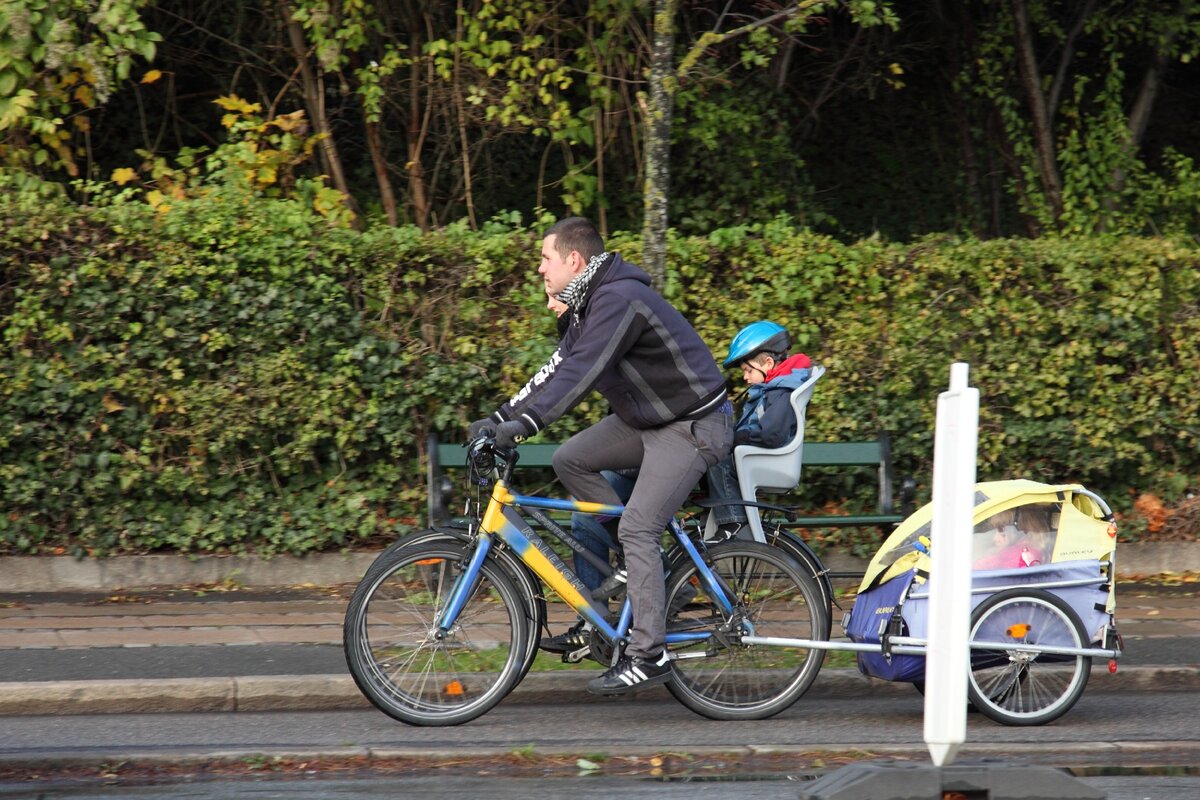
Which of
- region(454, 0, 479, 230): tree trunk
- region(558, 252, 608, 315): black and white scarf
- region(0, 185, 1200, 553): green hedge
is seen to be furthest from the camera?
region(454, 0, 479, 230): tree trunk

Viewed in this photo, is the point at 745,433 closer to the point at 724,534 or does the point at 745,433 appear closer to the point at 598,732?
the point at 724,534

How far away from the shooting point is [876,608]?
627 centimetres

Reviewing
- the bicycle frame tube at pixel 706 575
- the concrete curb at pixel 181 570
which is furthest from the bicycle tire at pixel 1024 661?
the concrete curb at pixel 181 570

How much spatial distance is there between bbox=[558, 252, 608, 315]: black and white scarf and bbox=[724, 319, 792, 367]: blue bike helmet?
1.52 m

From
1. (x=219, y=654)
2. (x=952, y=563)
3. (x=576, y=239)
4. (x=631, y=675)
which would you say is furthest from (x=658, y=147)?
(x=952, y=563)

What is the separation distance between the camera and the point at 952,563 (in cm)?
407

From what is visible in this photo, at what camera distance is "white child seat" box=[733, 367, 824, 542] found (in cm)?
714

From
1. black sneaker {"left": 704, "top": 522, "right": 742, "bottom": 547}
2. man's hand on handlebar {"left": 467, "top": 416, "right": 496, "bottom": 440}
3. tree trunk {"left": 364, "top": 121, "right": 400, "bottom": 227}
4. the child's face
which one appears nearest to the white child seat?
the child's face

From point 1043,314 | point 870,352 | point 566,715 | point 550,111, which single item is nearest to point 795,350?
point 870,352

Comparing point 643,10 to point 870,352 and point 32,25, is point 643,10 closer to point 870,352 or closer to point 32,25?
point 870,352

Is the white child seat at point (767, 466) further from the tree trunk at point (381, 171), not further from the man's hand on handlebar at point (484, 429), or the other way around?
the tree trunk at point (381, 171)

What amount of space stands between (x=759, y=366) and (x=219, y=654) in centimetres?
295

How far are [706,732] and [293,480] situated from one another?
3929 mm

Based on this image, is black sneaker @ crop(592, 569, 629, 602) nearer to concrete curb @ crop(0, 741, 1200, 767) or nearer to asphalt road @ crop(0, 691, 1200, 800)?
asphalt road @ crop(0, 691, 1200, 800)
